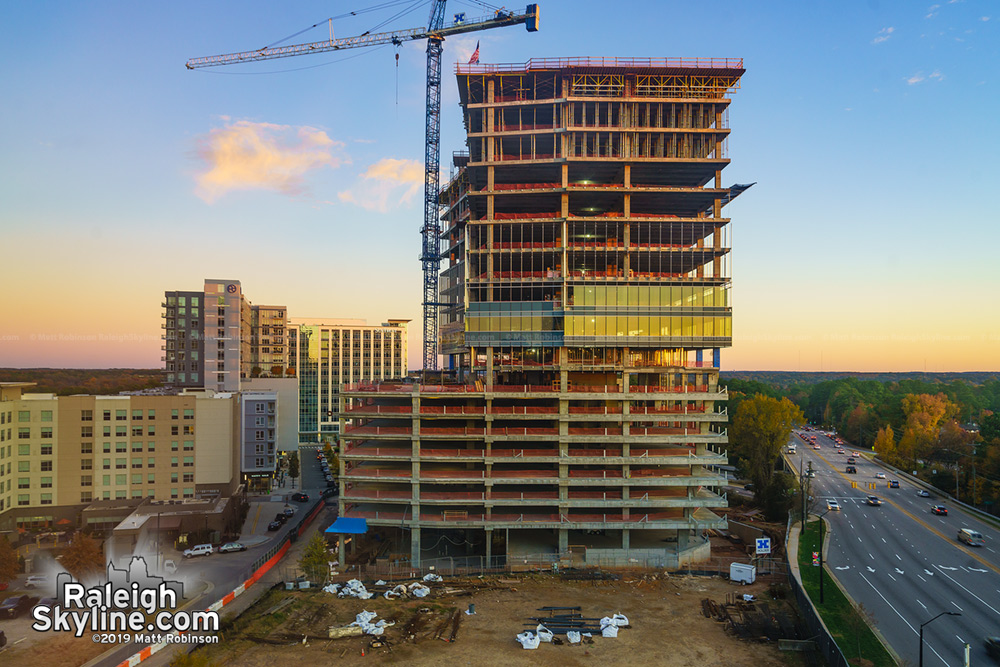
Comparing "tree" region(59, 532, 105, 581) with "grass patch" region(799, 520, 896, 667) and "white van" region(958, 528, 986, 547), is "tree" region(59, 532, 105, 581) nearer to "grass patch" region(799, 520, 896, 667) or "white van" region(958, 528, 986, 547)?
"grass patch" region(799, 520, 896, 667)

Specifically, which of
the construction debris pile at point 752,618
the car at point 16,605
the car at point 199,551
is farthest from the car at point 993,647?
the car at point 16,605

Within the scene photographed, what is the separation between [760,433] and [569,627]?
80988mm

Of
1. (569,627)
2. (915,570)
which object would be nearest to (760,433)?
(915,570)

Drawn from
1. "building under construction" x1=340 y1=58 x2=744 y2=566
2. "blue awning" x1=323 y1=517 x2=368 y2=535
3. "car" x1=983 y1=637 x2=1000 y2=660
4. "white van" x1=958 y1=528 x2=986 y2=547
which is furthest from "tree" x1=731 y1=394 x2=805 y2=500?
"blue awning" x1=323 y1=517 x2=368 y2=535

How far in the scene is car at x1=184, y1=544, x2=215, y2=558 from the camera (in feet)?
210

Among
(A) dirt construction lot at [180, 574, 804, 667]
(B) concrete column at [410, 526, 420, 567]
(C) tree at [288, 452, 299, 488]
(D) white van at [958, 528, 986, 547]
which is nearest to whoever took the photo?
Result: (A) dirt construction lot at [180, 574, 804, 667]

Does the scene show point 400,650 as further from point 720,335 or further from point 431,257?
point 431,257

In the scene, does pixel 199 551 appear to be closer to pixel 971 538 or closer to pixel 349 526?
pixel 349 526

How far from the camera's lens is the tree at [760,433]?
107750mm

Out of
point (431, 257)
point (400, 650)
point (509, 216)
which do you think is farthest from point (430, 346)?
point (400, 650)

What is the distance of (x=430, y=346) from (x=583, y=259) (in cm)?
5795

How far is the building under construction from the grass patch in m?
12.2

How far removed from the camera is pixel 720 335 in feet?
217

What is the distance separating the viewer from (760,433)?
110938 millimetres
